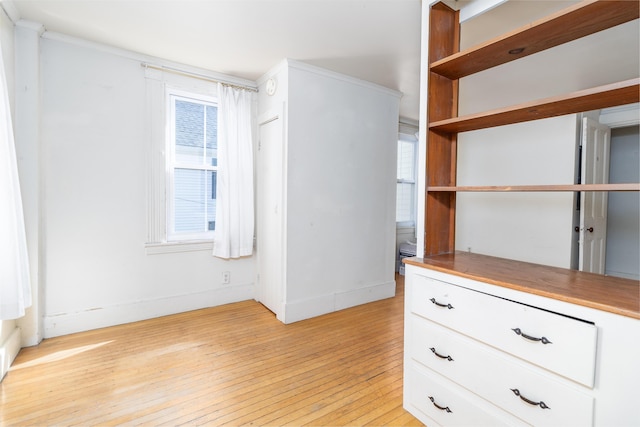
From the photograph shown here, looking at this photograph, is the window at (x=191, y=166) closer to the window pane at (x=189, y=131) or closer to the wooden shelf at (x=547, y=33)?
the window pane at (x=189, y=131)

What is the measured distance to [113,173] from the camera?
9.13 feet

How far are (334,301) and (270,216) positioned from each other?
1.18m

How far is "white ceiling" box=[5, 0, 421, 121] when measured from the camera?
209 cm

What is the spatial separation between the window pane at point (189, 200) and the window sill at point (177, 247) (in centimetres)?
15

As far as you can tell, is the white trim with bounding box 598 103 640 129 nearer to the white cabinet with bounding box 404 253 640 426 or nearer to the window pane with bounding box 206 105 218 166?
the white cabinet with bounding box 404 253 640 426

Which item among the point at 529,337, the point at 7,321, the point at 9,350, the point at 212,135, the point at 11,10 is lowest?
A: the point at 9,350

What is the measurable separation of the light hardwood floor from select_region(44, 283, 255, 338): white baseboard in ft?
0.29

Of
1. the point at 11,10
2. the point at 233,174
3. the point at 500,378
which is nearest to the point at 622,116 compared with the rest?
the point at 500,378

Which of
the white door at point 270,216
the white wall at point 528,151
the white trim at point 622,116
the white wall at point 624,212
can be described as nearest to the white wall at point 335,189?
the white door at point 270,216

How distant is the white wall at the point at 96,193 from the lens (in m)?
2.54

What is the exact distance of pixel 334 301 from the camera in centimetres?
330

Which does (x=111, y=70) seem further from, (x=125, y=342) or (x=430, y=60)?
(x=430, y=60)

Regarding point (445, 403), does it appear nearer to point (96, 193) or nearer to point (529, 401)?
point (529, 401)

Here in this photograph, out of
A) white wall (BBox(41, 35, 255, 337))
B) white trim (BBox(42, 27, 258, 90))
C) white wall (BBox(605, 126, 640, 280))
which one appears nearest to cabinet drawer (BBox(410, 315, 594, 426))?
white wall (BBox(41, 35, 255, 337))
